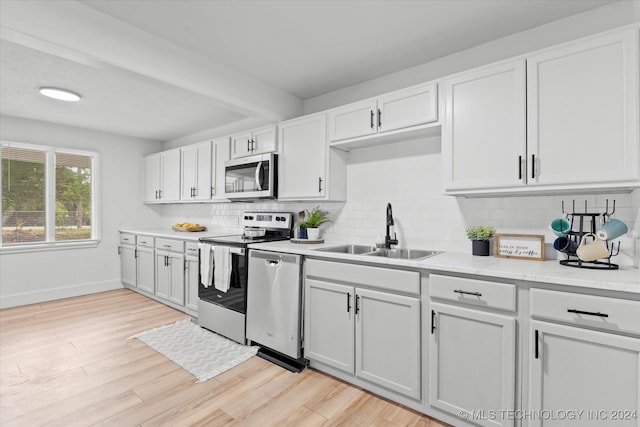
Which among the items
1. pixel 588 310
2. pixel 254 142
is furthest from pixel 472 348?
pixel 254 142

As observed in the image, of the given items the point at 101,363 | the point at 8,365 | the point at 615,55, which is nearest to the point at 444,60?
the point at 615,55

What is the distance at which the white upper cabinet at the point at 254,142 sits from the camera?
342cm

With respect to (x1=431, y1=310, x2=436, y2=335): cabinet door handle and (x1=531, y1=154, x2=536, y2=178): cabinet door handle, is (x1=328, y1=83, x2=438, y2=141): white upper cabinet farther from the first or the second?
(x1=431, y1=310, x2=436, y2=335): cabinet door handle

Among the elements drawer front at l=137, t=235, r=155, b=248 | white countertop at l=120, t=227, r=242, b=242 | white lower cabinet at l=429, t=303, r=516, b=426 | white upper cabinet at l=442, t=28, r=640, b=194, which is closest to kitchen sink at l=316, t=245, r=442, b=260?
white upper cabinet at l=442, t=28, r=640, b=194

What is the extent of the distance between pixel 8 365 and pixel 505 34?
4560mm

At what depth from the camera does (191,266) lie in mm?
3689

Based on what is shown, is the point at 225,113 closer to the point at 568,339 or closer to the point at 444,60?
the point at 444,60

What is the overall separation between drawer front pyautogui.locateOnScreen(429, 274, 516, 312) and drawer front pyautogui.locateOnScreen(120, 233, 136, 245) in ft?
14.4

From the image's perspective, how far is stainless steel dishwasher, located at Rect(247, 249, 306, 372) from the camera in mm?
2541

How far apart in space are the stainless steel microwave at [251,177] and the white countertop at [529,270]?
1.34 metres

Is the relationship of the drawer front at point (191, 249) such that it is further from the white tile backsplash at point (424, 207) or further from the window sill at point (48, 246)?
the window sill at point (48, 246)

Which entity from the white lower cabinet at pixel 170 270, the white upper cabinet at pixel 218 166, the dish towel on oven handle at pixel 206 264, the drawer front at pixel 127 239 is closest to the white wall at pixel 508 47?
the white upper cabinet at pixel 218 166

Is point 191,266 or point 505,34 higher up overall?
point 505,34

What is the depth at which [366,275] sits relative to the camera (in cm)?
217
